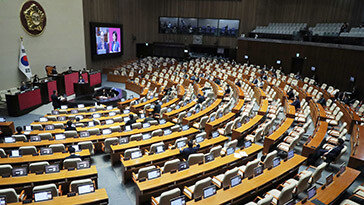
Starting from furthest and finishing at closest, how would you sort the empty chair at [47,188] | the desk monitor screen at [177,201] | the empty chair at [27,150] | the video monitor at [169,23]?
the video monitor at [169,23] → the empty chair at [27,150] → the empty chair at [47,188] → the desk monitor screen at [177,201]

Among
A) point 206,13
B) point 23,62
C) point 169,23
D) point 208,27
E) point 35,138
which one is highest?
point 206,13

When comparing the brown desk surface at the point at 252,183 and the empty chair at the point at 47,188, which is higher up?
the empty chair at the point at 47,188

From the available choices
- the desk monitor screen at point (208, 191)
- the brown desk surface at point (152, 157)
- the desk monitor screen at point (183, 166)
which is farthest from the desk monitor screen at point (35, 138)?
the desk monitor screen at point (208, 191)

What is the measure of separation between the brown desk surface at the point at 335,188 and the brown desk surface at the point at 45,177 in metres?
5.14

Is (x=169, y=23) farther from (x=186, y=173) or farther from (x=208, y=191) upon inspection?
(x=208, y=191)

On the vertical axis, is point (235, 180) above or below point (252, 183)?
above

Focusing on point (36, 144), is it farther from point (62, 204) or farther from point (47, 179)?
point (62, 204)

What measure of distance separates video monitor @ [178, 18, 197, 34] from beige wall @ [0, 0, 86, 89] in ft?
47.0

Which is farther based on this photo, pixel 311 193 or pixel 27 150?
pixel 27 150

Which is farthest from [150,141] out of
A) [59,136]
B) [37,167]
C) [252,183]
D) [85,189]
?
[252,183]

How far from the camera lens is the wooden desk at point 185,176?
5535 mm

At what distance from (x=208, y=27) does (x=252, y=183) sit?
27.2 metres

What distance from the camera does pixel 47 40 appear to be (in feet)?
55.9

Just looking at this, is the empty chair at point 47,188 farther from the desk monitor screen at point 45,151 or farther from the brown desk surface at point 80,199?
the desk monitor screen at point 45,151
